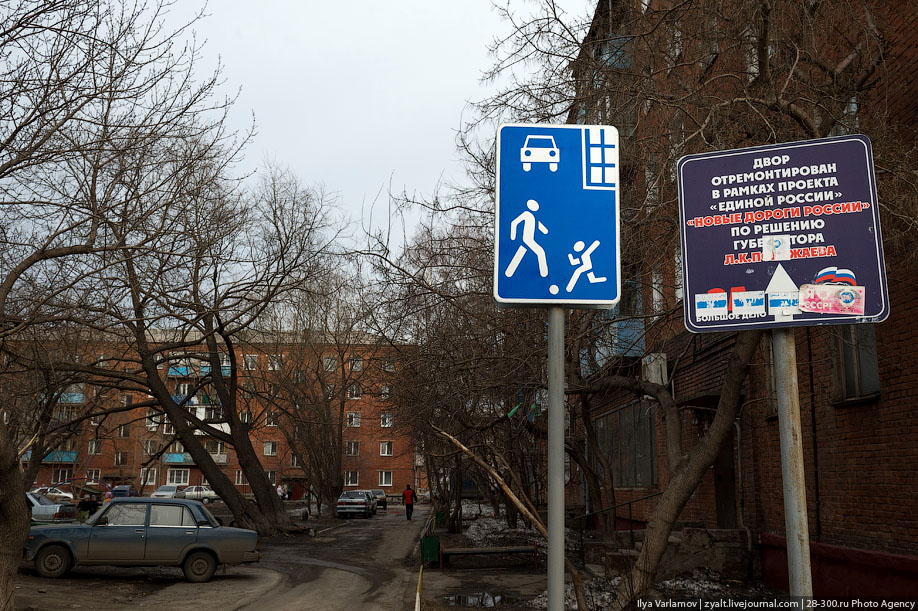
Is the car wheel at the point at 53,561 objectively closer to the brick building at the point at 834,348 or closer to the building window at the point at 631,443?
the brick building at the point at 834,348

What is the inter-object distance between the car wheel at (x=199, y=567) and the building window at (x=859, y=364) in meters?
12.7

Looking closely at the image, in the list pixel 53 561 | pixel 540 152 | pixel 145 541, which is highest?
pixel 540 152

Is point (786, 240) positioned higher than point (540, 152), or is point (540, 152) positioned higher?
point (540, 152)

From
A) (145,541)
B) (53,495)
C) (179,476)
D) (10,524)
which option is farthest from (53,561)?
(179,476)

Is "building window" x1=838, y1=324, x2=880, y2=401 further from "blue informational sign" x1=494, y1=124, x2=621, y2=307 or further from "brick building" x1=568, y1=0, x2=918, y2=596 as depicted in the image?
"blue informational sign" x1=494, y1=124, x2=621, y2=307

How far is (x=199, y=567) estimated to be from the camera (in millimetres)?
16375

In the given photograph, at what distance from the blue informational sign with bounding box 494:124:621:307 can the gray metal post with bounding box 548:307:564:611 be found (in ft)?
0.54

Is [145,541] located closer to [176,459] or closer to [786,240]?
[786,240]

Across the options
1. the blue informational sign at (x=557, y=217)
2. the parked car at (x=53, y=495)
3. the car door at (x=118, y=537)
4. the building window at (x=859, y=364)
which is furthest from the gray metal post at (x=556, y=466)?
the parked car at (x=53, y=495)

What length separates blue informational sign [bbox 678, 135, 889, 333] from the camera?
10.9 ft

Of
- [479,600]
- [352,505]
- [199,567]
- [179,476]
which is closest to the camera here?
[479,600]

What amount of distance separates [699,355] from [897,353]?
6988 mm

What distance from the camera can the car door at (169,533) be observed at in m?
16.1

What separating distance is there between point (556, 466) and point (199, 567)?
15.3m
